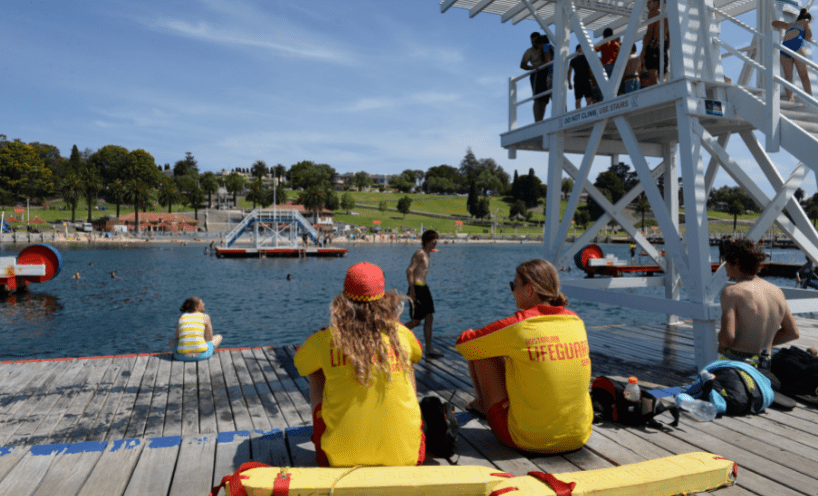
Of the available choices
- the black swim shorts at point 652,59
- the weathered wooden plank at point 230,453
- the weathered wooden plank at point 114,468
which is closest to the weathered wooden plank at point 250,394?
the weathered wooden plank at point 230,453

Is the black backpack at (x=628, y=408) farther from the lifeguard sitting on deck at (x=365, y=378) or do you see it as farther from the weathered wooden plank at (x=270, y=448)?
the weathered wooden plank at (x=270, y=448)

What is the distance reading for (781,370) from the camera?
4906mm

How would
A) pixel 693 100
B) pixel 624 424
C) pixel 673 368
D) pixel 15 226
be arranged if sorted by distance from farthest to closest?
pixel 15 226 → pixel 673 368 → pixel 693 100 → pixel 624 424

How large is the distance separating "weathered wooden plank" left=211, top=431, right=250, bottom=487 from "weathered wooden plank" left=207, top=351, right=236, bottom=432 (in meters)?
1.00

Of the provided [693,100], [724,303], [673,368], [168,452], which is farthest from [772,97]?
[168,452]

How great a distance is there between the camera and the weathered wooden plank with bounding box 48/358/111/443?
475 cm

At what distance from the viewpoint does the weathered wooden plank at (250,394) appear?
16.5ft

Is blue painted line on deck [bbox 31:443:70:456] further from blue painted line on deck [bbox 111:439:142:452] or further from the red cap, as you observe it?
the red cap

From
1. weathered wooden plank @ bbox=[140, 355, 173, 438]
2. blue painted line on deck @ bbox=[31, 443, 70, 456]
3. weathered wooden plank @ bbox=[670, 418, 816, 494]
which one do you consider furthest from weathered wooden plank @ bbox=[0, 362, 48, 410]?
weathered wooden plank @ bbox=[670, 418, 816, 494]

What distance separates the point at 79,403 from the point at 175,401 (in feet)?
3.27

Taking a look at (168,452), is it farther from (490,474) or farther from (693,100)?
(693,100)

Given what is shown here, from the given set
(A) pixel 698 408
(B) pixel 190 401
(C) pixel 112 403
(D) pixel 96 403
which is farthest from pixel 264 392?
(A) pixel 698 408

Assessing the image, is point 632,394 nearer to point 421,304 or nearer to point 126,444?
point 421,304

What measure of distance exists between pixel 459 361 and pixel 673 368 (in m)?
2.86
